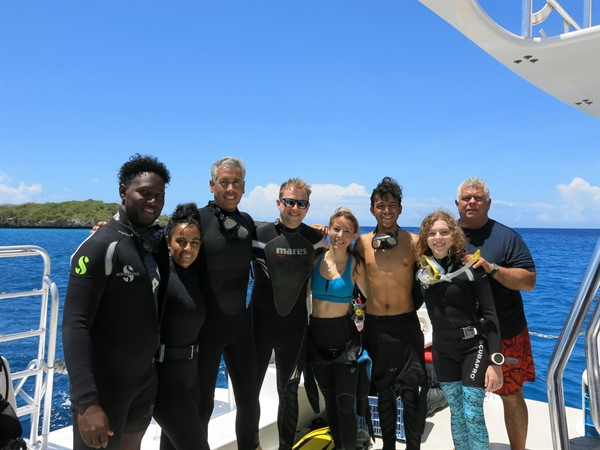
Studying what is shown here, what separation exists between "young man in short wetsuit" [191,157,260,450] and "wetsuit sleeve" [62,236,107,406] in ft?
2.95

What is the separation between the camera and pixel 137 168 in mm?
1975

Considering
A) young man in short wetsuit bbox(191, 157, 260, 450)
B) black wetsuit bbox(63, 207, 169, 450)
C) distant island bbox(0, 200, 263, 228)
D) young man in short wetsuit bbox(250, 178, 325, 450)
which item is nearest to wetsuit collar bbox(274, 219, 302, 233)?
young man in short wetsuit bbox(250, 178, 325, 450)

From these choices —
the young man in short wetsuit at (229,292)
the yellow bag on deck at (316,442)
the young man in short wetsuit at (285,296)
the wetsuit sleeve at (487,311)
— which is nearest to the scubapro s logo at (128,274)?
the young man in short wetsuit at (229,292)

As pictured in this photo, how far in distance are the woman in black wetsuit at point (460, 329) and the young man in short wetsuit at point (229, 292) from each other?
110 centimetres

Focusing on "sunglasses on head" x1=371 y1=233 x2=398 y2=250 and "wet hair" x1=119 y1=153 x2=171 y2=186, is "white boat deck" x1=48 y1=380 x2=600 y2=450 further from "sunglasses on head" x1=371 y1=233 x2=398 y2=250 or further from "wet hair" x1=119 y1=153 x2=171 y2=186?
"wet hair" x1=119 y1=153 x2=171 y2=186

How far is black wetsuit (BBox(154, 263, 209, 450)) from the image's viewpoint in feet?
6.73

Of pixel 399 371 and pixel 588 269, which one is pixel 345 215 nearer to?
pixel 399 371

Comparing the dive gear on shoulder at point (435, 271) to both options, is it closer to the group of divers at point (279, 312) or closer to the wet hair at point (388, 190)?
the group of divers at point (279, 312)

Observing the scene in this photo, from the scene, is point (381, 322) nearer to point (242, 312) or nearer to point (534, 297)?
point (242, 312)

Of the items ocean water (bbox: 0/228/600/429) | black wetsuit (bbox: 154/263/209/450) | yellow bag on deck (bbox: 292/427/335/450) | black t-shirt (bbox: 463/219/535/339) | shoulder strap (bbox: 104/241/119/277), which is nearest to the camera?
shoulder strap (bbox: 104/241/119/277)

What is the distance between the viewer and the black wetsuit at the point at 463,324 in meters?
2.56

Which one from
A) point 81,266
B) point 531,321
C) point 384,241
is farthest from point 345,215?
point 531,321

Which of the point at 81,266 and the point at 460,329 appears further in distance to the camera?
the point at 460,329

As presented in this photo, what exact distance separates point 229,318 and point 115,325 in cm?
89
